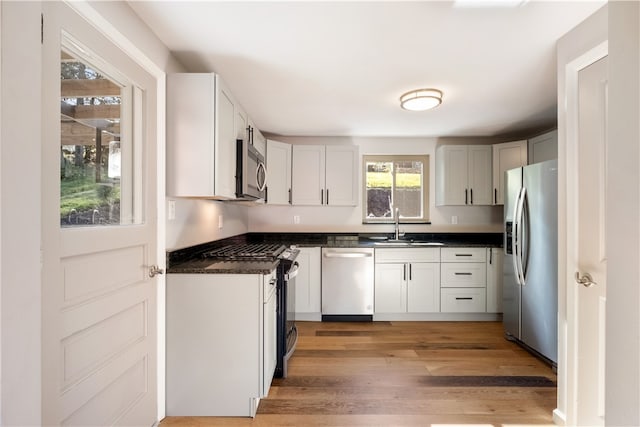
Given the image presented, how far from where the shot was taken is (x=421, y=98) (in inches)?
92.7

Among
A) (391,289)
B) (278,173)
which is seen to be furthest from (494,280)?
(278,173)

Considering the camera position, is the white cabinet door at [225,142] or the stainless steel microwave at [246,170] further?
the stainless steel microwave at [246,170]

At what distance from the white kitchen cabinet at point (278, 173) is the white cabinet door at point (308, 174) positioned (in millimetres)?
75

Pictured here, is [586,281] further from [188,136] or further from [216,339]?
[188,136]

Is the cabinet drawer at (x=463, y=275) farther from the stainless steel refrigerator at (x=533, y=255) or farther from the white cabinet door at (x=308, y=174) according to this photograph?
the white cabinet door at (x=308, y=174)

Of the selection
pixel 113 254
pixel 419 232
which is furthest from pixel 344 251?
pixel 113 254

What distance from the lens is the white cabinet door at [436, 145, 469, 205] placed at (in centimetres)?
361

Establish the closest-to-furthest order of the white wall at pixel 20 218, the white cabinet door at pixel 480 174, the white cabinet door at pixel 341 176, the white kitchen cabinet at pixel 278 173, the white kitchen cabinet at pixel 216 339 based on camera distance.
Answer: the white wall at pixel 20 218 < the white kitchen cabinet at pixel 216 339 < the white kitchen cabinet at pixel 278 173 < the white cabinet door at pixel 480 174 < the white cabinet door at pixel 341 176

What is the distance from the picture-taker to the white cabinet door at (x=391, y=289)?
3340 millimetres

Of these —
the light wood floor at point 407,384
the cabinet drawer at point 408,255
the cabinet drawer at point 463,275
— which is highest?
the cabinet drawer at point 408,255

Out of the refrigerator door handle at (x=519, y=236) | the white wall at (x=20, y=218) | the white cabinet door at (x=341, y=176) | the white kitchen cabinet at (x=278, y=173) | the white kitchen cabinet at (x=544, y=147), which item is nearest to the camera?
the white wall at (x=20, y=218)

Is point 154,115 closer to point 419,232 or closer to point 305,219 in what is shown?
point 305,219

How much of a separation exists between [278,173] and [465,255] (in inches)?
94.0

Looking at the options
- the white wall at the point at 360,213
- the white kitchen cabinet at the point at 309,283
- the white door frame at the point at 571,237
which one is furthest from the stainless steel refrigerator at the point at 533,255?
the white kitchen cabinet at the point at 309,283
